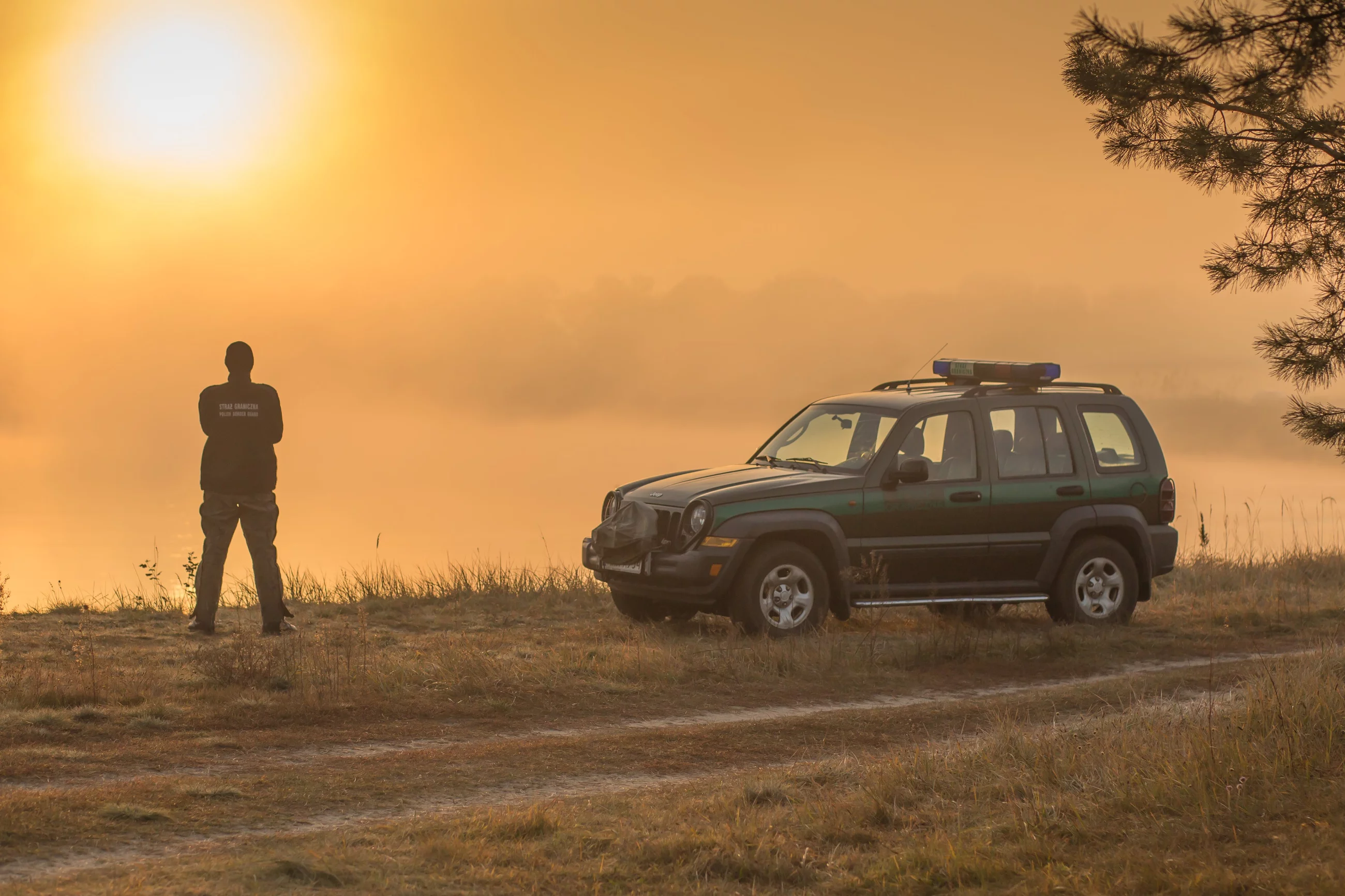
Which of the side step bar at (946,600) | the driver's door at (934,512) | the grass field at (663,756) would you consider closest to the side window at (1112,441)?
the driver's door at (934,512)

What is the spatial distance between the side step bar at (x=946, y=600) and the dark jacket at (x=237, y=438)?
5187 millimetres

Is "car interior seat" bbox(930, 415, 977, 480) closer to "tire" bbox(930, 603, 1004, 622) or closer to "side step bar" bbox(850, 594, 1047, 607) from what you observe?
"side step bar" bbox(850, 594, 1047, 607)

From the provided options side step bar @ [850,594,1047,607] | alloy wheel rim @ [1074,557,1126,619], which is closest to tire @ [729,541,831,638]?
side step bar @ [850,594,1047,607]

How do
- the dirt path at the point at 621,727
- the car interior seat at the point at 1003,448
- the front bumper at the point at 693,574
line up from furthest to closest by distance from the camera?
the car interior seat at the point at 1003,448
the front bumper at the point at 693,574
the dirt path at the point at 621,727

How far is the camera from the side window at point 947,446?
12.3 m

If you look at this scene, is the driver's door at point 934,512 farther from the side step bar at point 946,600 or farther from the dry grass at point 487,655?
the dry grass at point 487,655

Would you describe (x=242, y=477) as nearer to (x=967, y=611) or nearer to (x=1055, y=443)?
(x=967, y=611)

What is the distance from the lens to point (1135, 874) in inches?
214

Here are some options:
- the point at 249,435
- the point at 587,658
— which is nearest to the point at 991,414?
the point at 587,658

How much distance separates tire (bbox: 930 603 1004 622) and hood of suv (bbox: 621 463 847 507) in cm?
216

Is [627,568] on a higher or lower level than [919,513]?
lower

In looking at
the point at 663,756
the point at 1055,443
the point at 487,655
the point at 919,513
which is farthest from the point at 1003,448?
the point at 663,756

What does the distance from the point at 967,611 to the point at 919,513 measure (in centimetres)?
187

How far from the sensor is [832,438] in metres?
12.7
